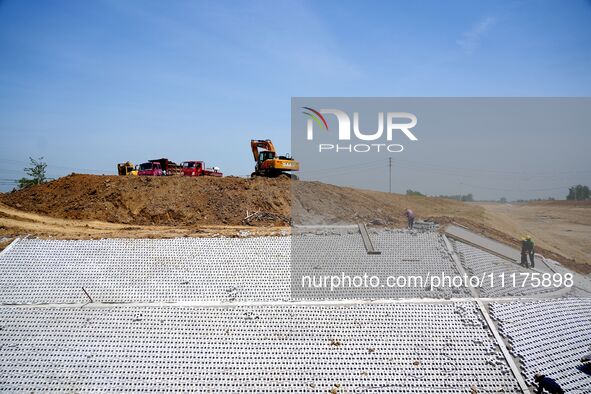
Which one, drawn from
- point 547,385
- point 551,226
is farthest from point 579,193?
point 547,385

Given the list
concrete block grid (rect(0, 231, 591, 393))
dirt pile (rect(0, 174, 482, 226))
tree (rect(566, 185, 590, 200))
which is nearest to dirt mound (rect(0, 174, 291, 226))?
dirt pile (rect(0, 174, 482, 226))

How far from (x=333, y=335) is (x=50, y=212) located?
38.2ft

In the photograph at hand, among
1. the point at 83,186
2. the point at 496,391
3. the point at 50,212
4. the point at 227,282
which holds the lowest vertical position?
the point at 496,391

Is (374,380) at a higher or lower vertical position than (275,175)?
lower

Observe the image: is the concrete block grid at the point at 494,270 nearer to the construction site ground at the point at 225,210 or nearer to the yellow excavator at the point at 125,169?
the construction site ground at the point at 225,210

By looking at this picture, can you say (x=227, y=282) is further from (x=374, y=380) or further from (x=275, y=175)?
(x=275, y=175)

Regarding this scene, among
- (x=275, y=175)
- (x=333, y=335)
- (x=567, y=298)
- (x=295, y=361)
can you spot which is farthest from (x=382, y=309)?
(x=275, y=175)

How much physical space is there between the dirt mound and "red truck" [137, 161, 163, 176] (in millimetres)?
3057

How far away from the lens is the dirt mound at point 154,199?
13078mm

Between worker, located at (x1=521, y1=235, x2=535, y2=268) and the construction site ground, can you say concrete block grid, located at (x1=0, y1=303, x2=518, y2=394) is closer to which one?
worker, located at (x1=521, y1=235, x2=535, y2=268)

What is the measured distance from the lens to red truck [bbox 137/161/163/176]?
1811 centimetres

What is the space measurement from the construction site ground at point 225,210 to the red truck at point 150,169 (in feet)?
10.4

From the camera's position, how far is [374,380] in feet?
18.7

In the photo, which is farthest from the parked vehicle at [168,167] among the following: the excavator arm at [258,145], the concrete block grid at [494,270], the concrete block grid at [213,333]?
the concrete block grid at [494,270]
